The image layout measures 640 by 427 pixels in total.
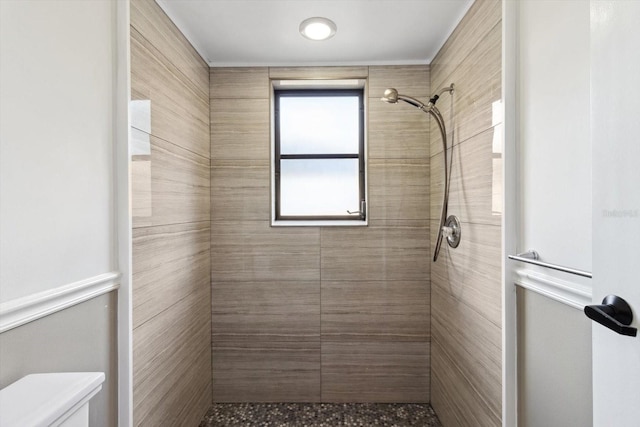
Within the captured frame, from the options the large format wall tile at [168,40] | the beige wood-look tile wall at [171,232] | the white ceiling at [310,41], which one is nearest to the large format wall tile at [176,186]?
the beige wood-look tile wall at [171,232]

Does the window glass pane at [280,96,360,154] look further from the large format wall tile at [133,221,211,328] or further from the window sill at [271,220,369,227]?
the large format wall tile at [133,221,211,328]

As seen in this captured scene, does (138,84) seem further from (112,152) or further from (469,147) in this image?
(469,147)

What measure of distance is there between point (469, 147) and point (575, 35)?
2.28 feet

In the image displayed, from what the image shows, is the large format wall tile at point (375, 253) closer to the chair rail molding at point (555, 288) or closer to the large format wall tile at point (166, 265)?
the large format wall tile at point (166, 265)

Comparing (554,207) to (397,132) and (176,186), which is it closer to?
(397,132)

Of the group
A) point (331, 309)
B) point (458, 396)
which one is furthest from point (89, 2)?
point (458, 396)

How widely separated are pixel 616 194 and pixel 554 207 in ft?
1.66

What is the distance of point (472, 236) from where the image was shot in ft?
5.31

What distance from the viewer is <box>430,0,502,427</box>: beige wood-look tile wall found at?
1381 millimetres

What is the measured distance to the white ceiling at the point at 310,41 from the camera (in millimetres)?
1652

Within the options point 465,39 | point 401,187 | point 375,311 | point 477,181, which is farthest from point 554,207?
point 375,311

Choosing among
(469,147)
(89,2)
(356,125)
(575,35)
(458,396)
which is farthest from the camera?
(356,125)

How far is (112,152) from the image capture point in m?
1.28

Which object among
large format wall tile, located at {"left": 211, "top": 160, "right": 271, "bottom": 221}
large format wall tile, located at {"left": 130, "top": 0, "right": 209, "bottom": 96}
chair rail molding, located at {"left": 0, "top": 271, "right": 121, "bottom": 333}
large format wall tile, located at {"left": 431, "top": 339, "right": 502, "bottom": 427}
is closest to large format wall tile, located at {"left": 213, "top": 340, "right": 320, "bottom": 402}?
large format wall tile, located at {"left": 431, "top": 339, "right": 502, "bottom": 427}
